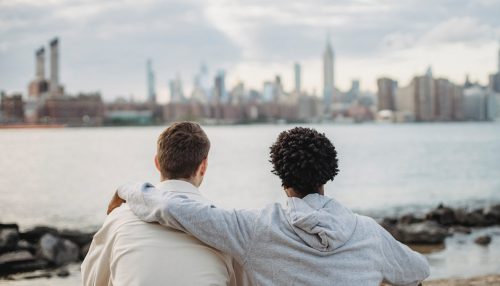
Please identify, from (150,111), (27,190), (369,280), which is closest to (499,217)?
(369,280)

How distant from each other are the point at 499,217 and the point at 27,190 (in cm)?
2602

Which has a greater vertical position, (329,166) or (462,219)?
(329,166)

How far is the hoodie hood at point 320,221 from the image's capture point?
109 inches

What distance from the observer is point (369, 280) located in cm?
286

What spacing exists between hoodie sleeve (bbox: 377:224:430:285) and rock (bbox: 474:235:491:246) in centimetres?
1190

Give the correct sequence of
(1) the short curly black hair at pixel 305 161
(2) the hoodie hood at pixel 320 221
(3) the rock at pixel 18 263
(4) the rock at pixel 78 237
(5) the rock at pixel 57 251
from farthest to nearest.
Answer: (4) the rock at pixel 78 237, (5) the rock at pixel 57 251, (3) the rock at pixel 18 263, (1) the short curly black hair at pixel 305 161, (2) the hoodie hood at pixel 320 221

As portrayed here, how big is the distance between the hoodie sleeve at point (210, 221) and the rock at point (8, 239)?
1107 cm

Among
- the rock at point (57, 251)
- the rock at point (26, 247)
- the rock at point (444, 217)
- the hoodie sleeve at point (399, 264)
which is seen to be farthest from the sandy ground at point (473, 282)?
the rock at point (444, 217)

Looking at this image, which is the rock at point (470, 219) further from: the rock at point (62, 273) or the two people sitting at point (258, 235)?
the two people sitting at point (258, 235)

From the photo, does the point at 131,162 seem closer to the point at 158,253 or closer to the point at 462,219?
the point at 462,219

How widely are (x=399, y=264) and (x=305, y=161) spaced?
565mm

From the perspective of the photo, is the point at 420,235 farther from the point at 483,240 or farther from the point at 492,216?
the point at 492,216

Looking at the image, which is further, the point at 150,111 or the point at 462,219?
the point at 150,111

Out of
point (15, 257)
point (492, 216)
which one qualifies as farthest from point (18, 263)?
point (492, 216)
